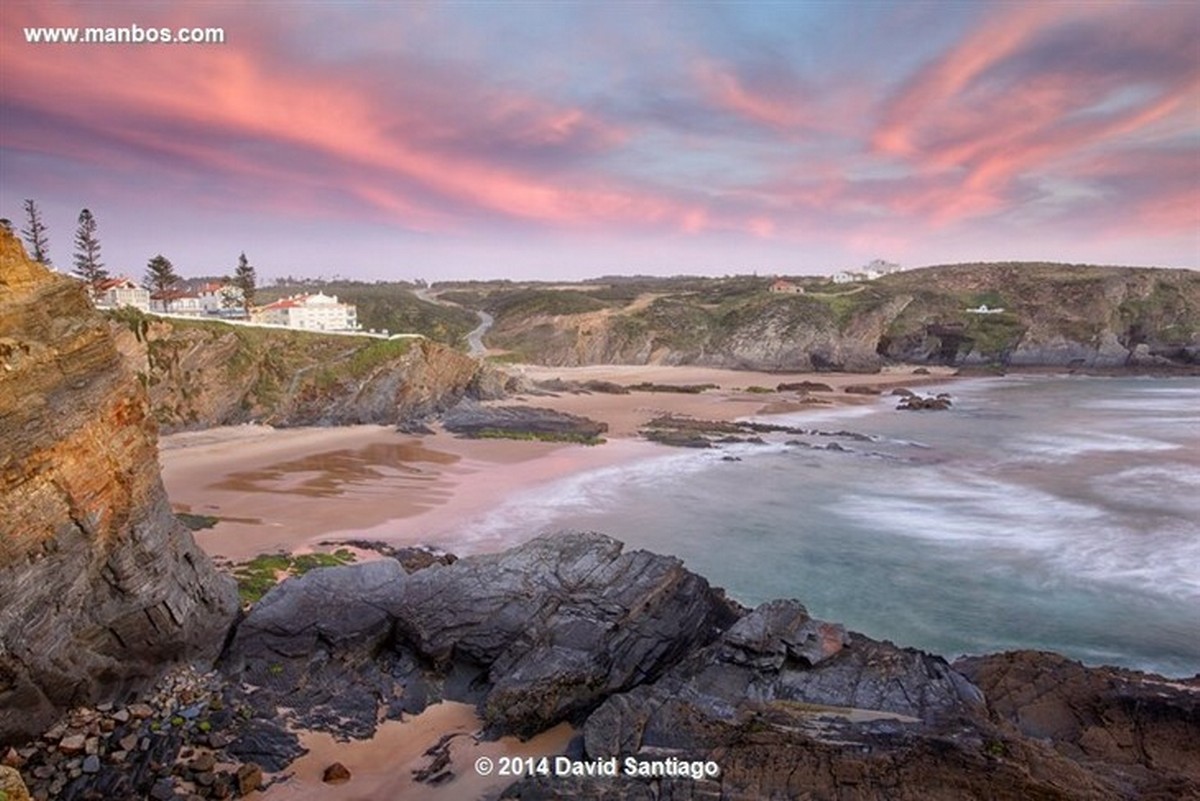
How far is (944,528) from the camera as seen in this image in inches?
925

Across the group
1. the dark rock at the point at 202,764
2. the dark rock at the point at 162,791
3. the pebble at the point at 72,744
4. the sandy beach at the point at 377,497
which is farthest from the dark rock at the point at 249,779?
the pebble at the point at 72,744

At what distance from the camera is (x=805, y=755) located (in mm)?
8828

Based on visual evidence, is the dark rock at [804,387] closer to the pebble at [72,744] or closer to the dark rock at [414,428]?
the dark rock at [414,428]

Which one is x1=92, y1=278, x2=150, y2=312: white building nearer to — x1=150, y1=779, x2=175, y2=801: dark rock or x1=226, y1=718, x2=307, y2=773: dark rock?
x1=226, y1=718, x2=307, y2=773: dark rock

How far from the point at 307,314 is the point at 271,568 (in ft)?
138

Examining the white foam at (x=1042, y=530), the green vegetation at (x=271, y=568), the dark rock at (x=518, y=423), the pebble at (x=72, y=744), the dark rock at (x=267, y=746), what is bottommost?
the white foam at (x=1042, y=530)

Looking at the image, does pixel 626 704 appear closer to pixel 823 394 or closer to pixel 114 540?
pixel 114 540

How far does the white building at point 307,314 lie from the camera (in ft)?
178

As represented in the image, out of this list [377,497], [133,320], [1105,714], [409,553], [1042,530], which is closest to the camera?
[1105,714]

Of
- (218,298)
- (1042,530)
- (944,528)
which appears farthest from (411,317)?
(1042,530)

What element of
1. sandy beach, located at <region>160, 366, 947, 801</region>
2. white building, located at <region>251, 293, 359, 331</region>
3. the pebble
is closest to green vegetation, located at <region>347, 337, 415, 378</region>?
sandy beach, located at <region>160, 366, 947, 801</region>

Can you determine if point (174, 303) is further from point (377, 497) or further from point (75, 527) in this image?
point (75, 527)

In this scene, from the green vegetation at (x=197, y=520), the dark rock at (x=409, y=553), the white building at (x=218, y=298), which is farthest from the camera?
the white building at (x=218, y=298)

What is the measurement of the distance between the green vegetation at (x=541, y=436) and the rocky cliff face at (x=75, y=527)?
2372cm
